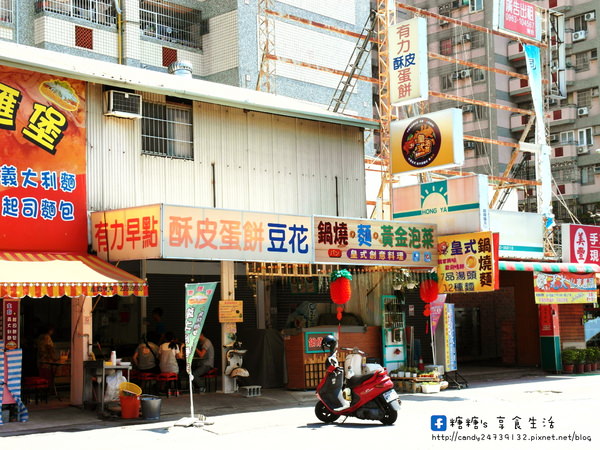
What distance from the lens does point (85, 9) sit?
119 feet

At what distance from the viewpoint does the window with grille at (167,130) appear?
724 inches

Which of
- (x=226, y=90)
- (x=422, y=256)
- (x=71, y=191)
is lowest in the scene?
(x=422, y=256)

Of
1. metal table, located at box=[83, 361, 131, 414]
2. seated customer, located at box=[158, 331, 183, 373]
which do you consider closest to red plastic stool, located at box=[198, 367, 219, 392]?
seated customer, located at box=[158, 331, 183, 373]

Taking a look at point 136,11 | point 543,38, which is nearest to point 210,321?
point 543,38

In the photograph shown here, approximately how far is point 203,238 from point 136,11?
77.8 ft

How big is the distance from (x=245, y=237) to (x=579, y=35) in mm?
43164

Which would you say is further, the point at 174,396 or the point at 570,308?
the point at 570,308

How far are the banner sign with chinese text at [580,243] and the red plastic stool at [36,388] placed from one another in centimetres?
1510

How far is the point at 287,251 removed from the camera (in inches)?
692

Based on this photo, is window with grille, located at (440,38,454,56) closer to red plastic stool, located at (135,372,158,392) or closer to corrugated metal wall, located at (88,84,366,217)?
corrugated metal wall, located at (88,84,366,217)

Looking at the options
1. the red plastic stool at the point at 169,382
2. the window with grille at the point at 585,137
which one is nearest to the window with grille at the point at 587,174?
the window with grille at the point at 585,137

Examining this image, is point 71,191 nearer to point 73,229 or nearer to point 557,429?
point 73,229

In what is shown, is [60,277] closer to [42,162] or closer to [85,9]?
[42,162]

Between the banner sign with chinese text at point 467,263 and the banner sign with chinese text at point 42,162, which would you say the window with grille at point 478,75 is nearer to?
the banner sign with chinese text at point 467,263
